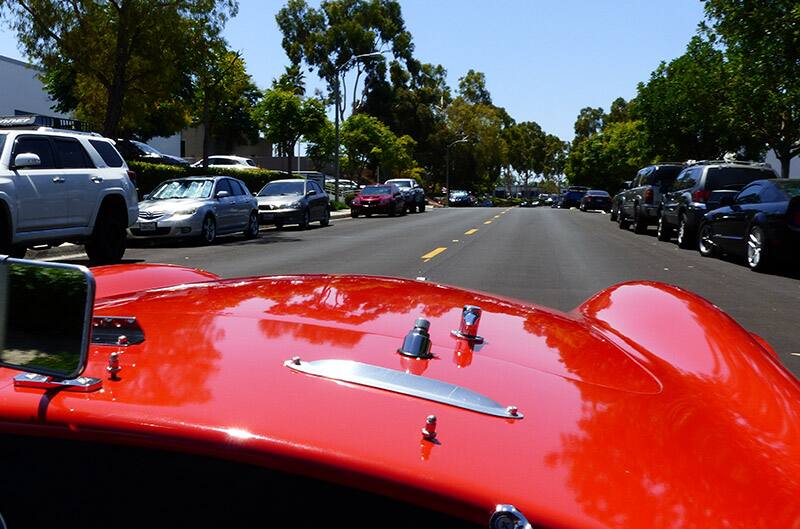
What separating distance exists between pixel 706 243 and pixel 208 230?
10.1 meters

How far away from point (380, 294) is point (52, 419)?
4.13 feet

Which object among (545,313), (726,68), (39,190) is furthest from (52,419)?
(726,68)

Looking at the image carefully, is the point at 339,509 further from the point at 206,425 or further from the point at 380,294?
the point at 380,294

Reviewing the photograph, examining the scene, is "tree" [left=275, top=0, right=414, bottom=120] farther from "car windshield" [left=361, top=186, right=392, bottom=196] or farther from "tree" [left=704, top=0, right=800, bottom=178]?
"tree" [left=704, top=0, right=800, bottom=178]

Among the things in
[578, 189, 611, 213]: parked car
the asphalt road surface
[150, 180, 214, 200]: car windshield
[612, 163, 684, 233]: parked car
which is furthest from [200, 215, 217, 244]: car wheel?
[578, 189, 611, 213]: parked car

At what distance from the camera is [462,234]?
20.6 m

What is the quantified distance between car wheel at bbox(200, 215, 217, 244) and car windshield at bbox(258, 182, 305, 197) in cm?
663

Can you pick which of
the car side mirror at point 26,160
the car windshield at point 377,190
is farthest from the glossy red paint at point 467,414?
the car windshield at point 377,190

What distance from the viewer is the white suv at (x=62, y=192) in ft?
33.1

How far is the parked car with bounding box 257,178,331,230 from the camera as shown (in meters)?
22.2

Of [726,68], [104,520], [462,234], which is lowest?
[462,234]

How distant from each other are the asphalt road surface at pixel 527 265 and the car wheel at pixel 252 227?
16.5 inches

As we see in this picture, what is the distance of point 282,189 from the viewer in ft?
76.6

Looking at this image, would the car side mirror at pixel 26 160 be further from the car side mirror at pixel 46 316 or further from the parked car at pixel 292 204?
the parked car at pixel 292 204
